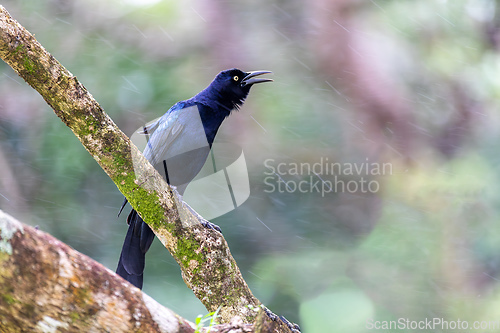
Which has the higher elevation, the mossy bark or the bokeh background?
the bokeh background

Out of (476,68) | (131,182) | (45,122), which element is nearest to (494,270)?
(476,68)

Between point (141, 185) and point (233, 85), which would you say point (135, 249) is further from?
point (233, 85)

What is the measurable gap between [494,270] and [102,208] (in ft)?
11.4

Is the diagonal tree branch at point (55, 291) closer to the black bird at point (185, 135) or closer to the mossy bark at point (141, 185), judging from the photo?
the mossy bark at point (141, 185)

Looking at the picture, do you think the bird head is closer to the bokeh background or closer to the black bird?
the black bird

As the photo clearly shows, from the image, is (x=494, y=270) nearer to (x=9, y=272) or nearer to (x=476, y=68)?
(x=476, y=68)

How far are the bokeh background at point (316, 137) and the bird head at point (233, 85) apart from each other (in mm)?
1294

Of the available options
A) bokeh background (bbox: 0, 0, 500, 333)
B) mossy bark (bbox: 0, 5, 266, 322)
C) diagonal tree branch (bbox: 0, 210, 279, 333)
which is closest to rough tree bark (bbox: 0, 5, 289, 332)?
mossy bark (bbox: 0, 5, 266, 322)

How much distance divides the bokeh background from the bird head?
129cm

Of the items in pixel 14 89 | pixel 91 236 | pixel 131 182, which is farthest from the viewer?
pixel 14 89

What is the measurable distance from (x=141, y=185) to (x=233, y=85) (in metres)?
1.32

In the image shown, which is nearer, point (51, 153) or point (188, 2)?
point (51, 153)

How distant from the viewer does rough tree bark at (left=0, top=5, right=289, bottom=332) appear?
1782 millimetres

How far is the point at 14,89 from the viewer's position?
441 cm
